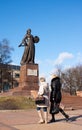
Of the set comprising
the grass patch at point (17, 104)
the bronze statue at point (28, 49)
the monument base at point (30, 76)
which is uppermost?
the bronze statue at point (28, 49)

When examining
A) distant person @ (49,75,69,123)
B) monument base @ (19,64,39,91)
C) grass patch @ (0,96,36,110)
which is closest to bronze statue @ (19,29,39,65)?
monument base @ (19,64,39,91)

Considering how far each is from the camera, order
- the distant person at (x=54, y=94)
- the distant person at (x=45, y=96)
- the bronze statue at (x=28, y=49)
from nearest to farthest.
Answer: the distant person at (x=45, y=96), the distant person at (x=54, y=94), the bronze statue at (x=28, y=49)

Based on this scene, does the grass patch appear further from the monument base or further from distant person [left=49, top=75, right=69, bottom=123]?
distant person [left=49, top=75, right=69, bottom=123]

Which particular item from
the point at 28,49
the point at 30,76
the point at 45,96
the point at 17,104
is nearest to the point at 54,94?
the point at 45,96

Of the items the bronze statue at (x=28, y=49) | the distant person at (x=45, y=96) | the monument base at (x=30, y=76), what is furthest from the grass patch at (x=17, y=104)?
the distant person at (x=45, y=96)

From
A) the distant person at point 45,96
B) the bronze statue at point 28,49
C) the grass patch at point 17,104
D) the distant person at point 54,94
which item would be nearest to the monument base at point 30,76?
the bronze statue at point 28,49

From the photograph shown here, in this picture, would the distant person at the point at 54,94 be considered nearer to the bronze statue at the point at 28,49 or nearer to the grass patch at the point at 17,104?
the grass patch at the point at 17,104

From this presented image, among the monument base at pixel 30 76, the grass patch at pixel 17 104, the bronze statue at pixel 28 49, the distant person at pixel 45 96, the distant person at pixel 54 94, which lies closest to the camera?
the distant person at pixel 45 96

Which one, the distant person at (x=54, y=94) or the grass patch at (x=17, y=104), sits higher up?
the distant person at (x=54, y=94)

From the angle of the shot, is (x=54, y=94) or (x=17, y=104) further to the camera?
(x=17, y=104)

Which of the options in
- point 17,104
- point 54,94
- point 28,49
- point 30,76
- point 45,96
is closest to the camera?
point 45,96

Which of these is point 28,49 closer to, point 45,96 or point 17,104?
point 17,104

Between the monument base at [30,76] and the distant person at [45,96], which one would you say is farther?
the monument base at [30,76]

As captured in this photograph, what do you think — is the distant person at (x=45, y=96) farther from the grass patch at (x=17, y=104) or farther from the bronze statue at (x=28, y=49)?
the bronze statue at (x=28, y=49)
